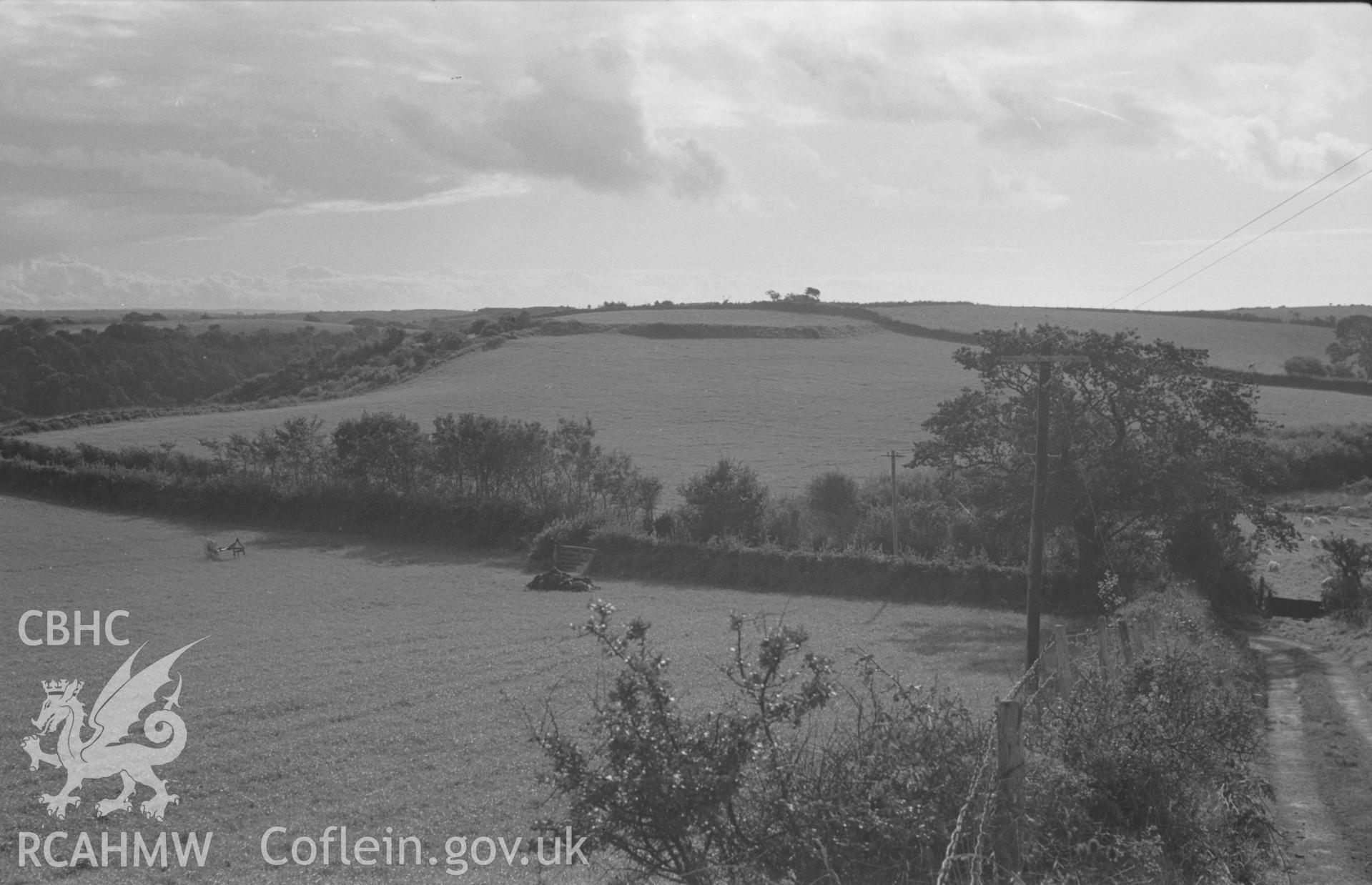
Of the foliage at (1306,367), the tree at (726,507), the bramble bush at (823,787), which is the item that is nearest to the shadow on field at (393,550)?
the tree at (726,507)

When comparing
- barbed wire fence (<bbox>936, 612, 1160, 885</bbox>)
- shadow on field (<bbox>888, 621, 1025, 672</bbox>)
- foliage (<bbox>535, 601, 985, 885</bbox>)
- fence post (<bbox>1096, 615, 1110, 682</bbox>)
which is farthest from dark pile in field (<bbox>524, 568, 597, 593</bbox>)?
foliage (<bbox>535, 601, 985, 885</bbox>)

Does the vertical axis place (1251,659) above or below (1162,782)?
below

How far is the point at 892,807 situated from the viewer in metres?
5.58

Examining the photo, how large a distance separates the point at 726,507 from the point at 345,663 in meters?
18.4

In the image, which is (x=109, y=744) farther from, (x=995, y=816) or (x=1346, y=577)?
(x=1346, y=577)

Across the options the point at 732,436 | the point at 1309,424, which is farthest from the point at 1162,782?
the point at 1309,424

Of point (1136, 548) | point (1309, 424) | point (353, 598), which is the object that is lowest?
point (353, 598)

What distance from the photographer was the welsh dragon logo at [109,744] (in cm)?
1145

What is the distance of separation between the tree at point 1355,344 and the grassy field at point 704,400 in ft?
18.1

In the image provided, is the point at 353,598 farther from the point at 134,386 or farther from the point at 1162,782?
the point at 134,386

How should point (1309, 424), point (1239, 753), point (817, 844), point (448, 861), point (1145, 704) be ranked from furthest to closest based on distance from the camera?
1. point (1309, 424)
2. point (1239, 753)
3. point (448, 861)
4. point (1145, 704)
5. point (817, 844)

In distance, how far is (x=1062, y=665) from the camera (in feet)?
34.6

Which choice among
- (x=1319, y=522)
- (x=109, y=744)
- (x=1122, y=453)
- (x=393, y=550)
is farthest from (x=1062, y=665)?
(x=1319, y=522)

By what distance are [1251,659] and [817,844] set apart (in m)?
18.8
